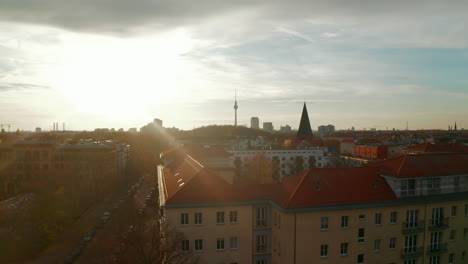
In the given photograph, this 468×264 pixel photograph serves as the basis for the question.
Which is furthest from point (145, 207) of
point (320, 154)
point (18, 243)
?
point (320, 154)

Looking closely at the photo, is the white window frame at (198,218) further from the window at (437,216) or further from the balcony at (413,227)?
the window at (437,216)

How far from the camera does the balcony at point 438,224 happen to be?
18.8 metres

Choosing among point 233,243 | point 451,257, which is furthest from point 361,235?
point 233,243

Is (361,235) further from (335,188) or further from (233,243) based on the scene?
(233,243)

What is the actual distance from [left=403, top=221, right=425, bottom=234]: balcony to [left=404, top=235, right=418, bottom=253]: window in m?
0.41

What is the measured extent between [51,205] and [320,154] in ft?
136

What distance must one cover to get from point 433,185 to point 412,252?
388 centimetres

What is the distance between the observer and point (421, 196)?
742 inches

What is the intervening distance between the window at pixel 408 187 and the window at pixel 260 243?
7.83 m

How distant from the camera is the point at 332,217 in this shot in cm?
1723

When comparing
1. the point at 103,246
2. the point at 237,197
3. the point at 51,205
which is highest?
the point at 237,197

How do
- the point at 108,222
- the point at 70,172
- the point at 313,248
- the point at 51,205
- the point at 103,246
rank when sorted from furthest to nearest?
the point at 70,172 → the point at 108,222 → the point at 51,205 → the point at 103,246 → the point at 313,248

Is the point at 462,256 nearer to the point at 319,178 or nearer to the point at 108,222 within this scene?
the point at 319,178

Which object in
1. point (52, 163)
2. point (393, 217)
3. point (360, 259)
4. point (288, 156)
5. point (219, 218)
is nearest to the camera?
point (360, 259)
